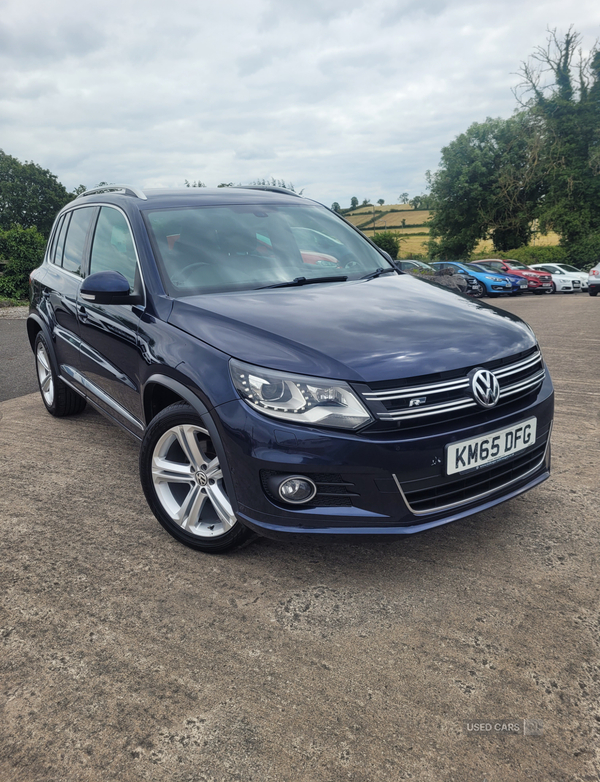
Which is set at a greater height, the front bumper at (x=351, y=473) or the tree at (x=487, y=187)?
the tree at (x=487, y=187)

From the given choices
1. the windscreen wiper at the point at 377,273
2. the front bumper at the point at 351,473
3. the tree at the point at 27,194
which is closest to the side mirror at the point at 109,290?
the front bumper at the point at 351,473

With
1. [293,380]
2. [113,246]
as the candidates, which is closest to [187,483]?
[293,380]

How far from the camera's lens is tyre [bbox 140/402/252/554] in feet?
A: 8.98

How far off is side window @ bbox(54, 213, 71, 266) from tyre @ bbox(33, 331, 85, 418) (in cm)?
64

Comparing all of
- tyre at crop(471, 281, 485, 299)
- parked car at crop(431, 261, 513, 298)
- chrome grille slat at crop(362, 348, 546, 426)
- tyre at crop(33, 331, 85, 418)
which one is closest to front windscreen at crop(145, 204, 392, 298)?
chrome grille slat at crop(362, 348, 546, 426)

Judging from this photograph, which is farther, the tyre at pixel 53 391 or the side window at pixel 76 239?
the tyre at pixel 53 391

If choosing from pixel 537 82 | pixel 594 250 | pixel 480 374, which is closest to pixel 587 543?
pixel 480 374

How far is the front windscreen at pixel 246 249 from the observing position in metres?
3.26

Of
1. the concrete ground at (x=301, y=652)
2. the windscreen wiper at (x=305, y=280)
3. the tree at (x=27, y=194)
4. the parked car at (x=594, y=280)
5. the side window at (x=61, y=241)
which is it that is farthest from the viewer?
the tree at (x=27, y=194)

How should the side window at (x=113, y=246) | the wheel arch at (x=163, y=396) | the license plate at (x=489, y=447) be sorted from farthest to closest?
the side window at (x=113, y=246)
the wheel arch at (x=163, y=396)
the license plate at (x=489, y=447)

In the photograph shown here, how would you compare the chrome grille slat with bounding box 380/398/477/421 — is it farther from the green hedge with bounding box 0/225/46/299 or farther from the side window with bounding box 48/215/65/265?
the green hedge with bounding box 0/225/46/299

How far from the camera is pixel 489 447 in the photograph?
99.9 inches

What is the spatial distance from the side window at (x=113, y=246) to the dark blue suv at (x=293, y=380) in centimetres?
2

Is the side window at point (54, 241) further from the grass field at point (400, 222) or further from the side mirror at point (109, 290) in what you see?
the grass field at point (400, 222)
